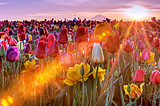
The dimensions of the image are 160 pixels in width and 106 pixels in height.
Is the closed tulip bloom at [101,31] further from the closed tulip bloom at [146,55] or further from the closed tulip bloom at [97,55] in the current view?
the closed tulip bloom at [146,55]

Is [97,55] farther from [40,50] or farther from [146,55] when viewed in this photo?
[146,55]

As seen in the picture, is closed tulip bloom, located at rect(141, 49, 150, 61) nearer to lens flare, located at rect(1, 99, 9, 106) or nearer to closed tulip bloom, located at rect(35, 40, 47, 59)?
closed tulip bloom, located at rect(35, 40, 47, 59)

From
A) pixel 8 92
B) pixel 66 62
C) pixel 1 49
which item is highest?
pixel 1 49

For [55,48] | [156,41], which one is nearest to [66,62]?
[55,48]

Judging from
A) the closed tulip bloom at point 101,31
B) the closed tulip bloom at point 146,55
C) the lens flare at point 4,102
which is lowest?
the lens flare at point 4,102

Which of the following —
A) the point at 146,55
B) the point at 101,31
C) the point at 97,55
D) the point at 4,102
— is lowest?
the point at 4,102

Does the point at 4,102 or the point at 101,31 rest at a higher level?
the point at 101,31

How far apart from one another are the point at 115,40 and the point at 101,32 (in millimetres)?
262

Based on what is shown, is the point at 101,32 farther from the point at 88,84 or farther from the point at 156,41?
the point at 156,41

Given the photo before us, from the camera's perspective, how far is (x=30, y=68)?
8.65 feet

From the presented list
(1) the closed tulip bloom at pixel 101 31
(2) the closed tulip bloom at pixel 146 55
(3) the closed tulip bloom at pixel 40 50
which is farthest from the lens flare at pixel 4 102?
(2) the closed tulip bloom at pixel 146 55

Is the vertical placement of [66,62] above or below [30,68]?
above

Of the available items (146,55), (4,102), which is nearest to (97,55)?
(4,102)

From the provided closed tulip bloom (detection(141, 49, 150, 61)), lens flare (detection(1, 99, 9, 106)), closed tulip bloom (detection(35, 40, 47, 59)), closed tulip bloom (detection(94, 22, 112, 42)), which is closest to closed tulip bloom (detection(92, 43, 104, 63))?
closed tulip bloom (detection(94, 22, 112, 42))
